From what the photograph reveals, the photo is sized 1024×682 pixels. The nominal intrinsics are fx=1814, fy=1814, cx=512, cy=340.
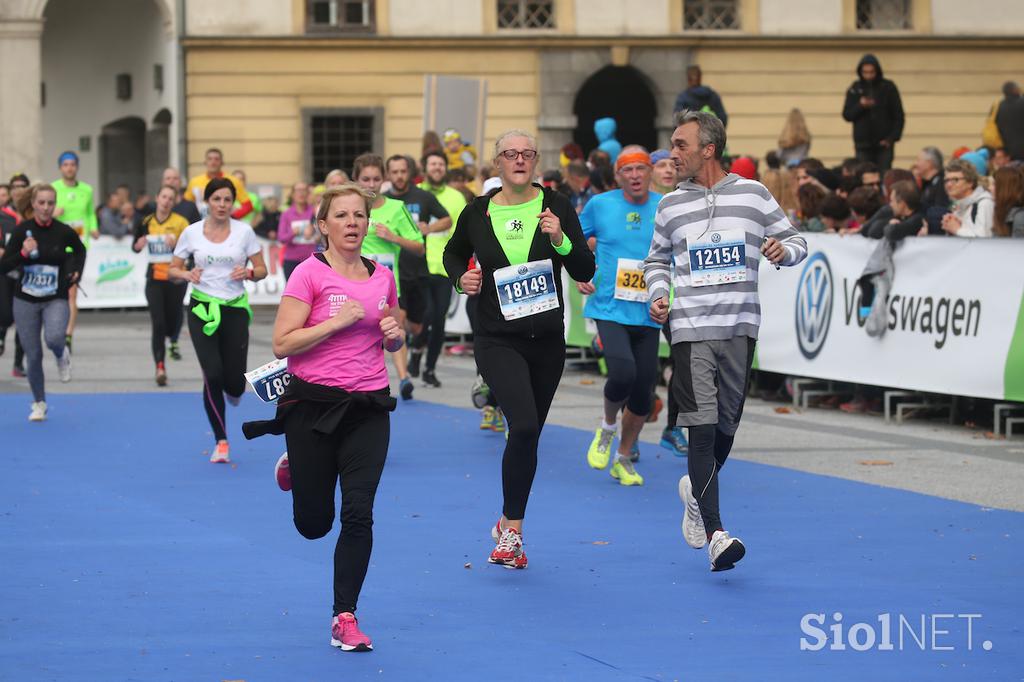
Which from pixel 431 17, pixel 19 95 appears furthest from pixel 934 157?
pixel 19 95

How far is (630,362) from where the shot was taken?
10.6 metres

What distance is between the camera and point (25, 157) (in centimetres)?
3453

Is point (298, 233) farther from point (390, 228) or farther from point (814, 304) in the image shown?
point (814, 304)

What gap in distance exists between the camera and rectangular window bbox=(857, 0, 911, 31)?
35.6 metres

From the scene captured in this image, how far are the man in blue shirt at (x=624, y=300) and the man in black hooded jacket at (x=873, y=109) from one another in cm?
1010

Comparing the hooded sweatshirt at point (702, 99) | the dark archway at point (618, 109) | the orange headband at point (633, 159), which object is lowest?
the orange headband at point (633, 159)

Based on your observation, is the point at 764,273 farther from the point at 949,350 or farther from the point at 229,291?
the point at 229,291

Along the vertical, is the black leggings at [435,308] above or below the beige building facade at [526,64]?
below

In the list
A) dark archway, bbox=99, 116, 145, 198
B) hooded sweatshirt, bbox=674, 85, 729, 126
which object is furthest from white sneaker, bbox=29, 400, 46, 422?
dark archway, bbox=99, 116, 145, 198

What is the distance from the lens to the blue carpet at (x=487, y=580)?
6.50 metres

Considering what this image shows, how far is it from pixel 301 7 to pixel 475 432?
71.6 feet

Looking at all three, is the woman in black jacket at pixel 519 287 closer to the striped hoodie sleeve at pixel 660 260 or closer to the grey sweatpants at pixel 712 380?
the striped hoodie sleeve at pixel 660 260

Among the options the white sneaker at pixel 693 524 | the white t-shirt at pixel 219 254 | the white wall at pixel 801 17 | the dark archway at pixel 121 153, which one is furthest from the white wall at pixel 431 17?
the white sneaker at pixel 693 524

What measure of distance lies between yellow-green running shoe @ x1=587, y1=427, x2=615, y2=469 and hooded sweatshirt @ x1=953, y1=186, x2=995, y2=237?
4179mm
